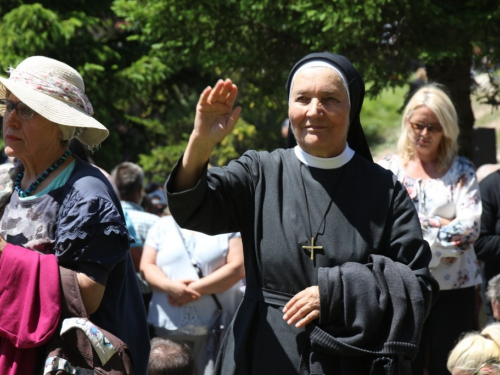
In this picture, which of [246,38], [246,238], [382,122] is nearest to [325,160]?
[246,238]

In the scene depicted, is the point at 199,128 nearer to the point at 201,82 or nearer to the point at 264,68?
the point at 264,68

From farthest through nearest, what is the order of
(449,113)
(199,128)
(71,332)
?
(449,113)
(71,332)
(199,128)

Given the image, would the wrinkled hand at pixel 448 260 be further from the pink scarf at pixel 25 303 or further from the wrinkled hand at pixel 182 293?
the pink scarf at pixel 25 303

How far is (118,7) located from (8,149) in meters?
5.11

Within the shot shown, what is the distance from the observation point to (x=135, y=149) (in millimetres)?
12289

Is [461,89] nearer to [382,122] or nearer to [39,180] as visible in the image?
[39,180]

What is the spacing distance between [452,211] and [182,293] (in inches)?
85.5

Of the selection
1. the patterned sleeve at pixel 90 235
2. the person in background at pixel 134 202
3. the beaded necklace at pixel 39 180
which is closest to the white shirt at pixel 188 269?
the person in background at pixel 134 202

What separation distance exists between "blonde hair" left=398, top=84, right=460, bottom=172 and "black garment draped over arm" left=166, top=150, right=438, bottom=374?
6.25 feet

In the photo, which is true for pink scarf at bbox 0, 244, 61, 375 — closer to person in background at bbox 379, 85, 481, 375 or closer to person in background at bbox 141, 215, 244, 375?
person in background at bbox 379, 85, 481, 375

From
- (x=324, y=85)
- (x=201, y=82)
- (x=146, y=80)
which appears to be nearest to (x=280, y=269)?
(x=324, y=85)

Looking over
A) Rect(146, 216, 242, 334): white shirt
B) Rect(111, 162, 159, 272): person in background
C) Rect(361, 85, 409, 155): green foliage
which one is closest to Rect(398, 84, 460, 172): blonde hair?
Rect(146, 216, 242, 334): white shirt

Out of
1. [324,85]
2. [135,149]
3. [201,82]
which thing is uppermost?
[324,85]

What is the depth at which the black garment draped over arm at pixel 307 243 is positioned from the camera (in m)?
2.96
